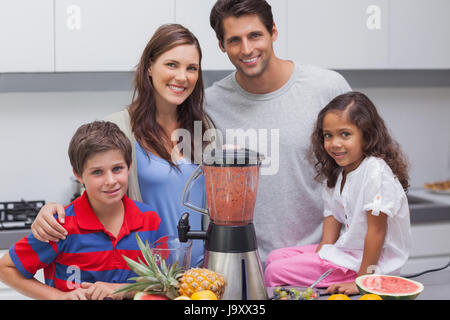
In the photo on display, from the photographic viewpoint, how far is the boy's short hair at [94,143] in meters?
1.14

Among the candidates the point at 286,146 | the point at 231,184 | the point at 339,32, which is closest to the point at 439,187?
the point at 339,32

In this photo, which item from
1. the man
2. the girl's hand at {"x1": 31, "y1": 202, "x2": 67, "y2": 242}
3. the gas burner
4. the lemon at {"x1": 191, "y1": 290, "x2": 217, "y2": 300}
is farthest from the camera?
the gas burner

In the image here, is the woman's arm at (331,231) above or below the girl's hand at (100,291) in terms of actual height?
above

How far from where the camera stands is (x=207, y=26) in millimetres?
2125

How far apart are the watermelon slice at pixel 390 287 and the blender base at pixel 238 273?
7.7 inches

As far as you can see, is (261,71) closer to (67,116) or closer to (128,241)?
(128,241)

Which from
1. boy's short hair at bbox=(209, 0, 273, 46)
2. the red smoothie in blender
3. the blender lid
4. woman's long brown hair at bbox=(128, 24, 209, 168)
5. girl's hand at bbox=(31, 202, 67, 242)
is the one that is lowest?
girl's hand at bbox=(31, 202, 67, 242)

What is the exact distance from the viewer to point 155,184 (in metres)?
1.33

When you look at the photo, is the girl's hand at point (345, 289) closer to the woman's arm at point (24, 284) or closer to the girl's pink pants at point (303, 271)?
the girl's pink pants at point (303, 271)

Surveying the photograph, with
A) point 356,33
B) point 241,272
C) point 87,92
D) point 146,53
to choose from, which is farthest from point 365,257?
point 87,92

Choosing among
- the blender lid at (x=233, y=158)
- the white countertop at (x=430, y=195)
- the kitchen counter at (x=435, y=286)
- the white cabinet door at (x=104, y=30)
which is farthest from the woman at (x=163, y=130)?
the white countertop at (x=430, y=195)

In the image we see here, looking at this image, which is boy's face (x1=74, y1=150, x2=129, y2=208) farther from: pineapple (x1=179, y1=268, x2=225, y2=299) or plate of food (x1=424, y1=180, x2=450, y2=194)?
plate of food (x1=424, y1=180, x2=450, y2=194)

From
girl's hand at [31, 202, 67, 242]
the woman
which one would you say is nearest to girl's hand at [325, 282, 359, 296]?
the woman

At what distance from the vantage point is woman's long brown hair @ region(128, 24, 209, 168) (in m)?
1.33
